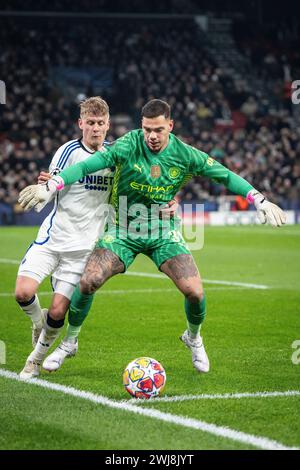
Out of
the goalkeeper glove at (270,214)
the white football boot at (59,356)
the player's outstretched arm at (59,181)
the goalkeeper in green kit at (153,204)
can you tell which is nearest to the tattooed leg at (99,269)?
the goalkeeper in green kit at (153,204)

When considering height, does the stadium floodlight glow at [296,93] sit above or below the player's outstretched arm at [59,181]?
above

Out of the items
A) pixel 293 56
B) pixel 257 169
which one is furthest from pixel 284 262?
pixel 293 56

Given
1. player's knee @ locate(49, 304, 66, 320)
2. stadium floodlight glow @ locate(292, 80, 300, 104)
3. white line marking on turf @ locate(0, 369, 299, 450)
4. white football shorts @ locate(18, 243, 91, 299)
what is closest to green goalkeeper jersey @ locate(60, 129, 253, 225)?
white football shorts @ locate(18, 243, 91, 299)

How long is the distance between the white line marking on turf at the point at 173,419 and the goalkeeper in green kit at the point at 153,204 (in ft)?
1.57

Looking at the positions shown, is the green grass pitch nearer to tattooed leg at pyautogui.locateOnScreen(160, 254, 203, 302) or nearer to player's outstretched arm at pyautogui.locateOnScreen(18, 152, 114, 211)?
tattooed leg at pyautogui.locateOnScreen(160, 254, 203, 302)

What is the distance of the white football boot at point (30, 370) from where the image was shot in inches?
297

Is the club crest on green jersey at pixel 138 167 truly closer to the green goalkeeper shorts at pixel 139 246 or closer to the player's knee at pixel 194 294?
the green goalkeeper shorts at pixel 139 246

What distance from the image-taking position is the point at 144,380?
681cm

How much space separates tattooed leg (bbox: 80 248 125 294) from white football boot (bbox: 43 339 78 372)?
61 centimetres

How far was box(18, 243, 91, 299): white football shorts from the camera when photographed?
7.82m

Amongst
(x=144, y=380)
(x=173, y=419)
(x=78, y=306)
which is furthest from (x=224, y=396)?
(x=78, y=306)

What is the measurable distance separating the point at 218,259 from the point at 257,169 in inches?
616

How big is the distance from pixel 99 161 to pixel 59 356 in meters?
1.74

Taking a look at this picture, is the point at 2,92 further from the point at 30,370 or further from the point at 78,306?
the point at 30,370
